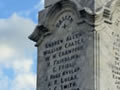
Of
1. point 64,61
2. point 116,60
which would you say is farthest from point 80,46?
point 116,60

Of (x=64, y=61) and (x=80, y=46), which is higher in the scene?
(x=80, y=46)

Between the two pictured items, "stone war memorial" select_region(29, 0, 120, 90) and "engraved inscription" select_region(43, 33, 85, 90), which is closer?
"stone war memorial" select_region(29, 0, 120, 90)

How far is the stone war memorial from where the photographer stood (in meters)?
19.1

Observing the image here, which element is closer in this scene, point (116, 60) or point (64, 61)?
point (116, 60)

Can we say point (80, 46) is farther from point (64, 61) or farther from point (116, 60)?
point (116, 60)

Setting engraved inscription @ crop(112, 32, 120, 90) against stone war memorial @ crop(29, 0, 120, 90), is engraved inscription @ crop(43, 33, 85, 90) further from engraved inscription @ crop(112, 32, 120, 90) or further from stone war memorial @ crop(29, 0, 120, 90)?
engraved inscription @ crop(112, 32, 120, 90)

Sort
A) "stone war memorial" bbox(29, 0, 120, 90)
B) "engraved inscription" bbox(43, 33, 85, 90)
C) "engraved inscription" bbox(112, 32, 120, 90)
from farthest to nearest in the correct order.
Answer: "engraved inscription" bbox(43, 33, 85, 90) < "engraved inscription" bbox(112, 32, 120, 90) < "stone war memorial" bbox(29, 0, 120, 90)

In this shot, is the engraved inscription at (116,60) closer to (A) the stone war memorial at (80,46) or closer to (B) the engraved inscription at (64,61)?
(A) the stone war memorial at (80,46)

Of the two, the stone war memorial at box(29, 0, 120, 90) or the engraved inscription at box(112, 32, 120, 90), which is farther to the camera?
the engraved inscription at box(112, 32, 120, 90)

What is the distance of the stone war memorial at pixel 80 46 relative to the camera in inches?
751

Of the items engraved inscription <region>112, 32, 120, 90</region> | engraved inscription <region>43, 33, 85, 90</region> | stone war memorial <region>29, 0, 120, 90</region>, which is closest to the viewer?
stone war memorial <region>29, 0, 120, 90</region>

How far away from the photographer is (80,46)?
19.6m

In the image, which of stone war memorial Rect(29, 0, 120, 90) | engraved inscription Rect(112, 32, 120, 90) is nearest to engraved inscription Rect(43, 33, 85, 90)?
stone war memorial Rect(29, 0, 120, 90)

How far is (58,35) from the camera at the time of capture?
68.0 feet
